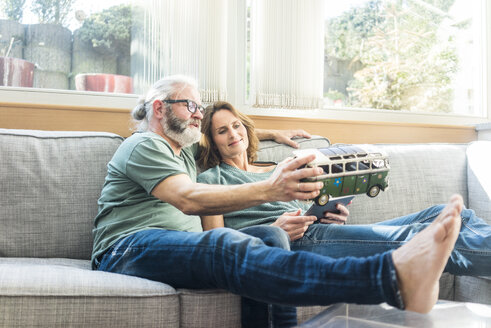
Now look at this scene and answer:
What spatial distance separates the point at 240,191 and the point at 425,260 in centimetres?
51

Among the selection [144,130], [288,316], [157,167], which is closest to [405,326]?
[288,316]

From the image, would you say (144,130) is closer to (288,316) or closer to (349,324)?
(288,316)

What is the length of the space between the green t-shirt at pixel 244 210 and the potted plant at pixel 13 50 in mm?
1082

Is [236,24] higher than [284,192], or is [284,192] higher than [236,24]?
[236,24]

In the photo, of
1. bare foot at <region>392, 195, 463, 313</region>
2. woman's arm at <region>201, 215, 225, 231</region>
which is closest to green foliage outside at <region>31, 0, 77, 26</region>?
woman's arm at <region>201, 215, 225, 231</region>

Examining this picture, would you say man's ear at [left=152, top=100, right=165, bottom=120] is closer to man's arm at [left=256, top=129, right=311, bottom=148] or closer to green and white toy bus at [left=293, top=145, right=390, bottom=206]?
man's arm at [left=256, top=129, right=311, bottom=148]

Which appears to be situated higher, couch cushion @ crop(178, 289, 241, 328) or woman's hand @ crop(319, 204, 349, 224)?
woman's hand @ crop(319, 204, 349, 224)

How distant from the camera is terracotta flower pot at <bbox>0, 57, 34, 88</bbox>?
84.6 inches

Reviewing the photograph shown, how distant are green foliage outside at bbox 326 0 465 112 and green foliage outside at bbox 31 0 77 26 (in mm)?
1538

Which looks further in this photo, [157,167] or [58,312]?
[157,167]

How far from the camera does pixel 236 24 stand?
2500 millimetres

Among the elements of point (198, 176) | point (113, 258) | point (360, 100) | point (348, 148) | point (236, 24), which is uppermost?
point (236, 24)

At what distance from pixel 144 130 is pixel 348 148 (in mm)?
847

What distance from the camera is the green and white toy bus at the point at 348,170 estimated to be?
1.23 m
